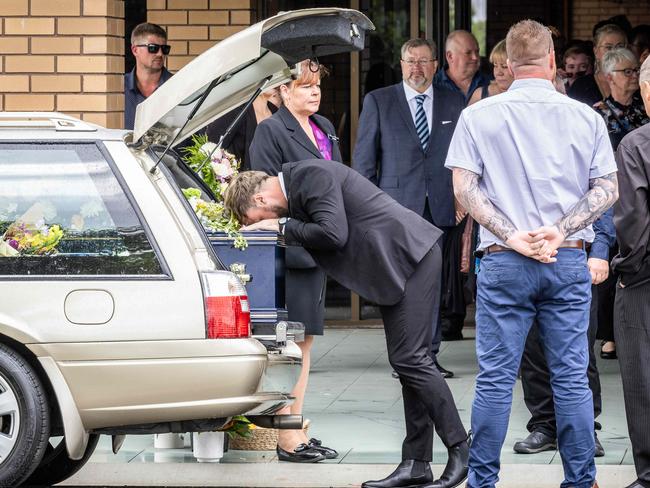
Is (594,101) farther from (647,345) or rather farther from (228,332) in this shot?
(228,332)

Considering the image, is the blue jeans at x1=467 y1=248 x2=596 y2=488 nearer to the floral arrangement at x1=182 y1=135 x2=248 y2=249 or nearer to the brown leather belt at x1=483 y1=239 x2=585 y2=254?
the brown leather belt at x1=483 y1=239 x2=585 y2=254

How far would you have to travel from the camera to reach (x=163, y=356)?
5.99 metres

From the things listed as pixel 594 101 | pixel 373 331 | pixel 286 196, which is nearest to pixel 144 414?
pixel 286 196

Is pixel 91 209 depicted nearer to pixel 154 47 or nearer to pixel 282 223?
A: pixel 282 223

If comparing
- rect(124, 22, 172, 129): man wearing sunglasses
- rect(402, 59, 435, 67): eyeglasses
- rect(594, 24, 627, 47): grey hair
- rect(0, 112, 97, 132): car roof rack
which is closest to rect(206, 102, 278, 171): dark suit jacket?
rect(124, 22, 172, 129): man wearing sunglasses

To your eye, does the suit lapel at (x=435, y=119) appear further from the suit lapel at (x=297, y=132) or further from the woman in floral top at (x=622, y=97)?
the suit lapel at (x=297, y=132)

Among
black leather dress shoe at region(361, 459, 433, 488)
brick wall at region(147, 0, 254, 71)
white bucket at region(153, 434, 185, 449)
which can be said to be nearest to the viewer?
black leather dress shoe at region(361, 459, 433, 488)

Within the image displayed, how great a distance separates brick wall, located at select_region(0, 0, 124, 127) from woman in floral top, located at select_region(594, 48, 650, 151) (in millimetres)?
2886

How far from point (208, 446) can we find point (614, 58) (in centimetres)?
325

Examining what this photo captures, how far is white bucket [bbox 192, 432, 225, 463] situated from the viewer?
6934mm

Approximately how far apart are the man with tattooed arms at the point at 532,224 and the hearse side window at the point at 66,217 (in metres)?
1.33

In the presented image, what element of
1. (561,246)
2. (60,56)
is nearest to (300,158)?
(561,246)

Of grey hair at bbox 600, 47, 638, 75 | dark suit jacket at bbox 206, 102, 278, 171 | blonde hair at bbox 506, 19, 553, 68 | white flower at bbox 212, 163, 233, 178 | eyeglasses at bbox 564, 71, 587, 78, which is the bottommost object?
white flower at bbox 212, 163, 233, 178

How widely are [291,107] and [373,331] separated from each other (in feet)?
12.3
